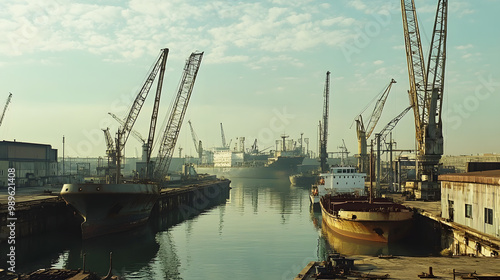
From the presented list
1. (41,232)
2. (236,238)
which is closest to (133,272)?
(236,238)

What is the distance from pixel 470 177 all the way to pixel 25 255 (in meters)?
37.4

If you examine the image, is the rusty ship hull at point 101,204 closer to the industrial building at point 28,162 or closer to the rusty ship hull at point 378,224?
the rusty ship hull at point 378,224

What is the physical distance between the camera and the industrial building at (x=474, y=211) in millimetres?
30547

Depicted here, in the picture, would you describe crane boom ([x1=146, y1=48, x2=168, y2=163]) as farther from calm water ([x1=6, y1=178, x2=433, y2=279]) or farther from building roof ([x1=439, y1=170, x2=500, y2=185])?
building roof ([x1=439, y1=170, x2=500, y2=185])

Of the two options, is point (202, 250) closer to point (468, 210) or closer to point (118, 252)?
point (118, 252)

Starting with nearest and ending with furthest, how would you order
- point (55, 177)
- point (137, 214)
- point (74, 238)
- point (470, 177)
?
1. point (470, 177)
2. point (74, 238)
3. point (137, 214)
4. point (55, 177)

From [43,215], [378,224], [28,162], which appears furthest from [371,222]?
[28,162]

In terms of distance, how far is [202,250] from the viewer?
4416 centimetres

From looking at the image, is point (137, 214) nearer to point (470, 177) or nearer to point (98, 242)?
point (98, 242)

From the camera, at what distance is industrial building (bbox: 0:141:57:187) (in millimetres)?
87125

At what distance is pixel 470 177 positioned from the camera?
34938 mm

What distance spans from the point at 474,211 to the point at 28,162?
86394 millimetres

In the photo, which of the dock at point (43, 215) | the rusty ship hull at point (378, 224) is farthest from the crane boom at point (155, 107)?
the rusty ship hull at point (378, 224)

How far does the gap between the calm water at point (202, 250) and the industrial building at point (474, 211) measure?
5045mm
